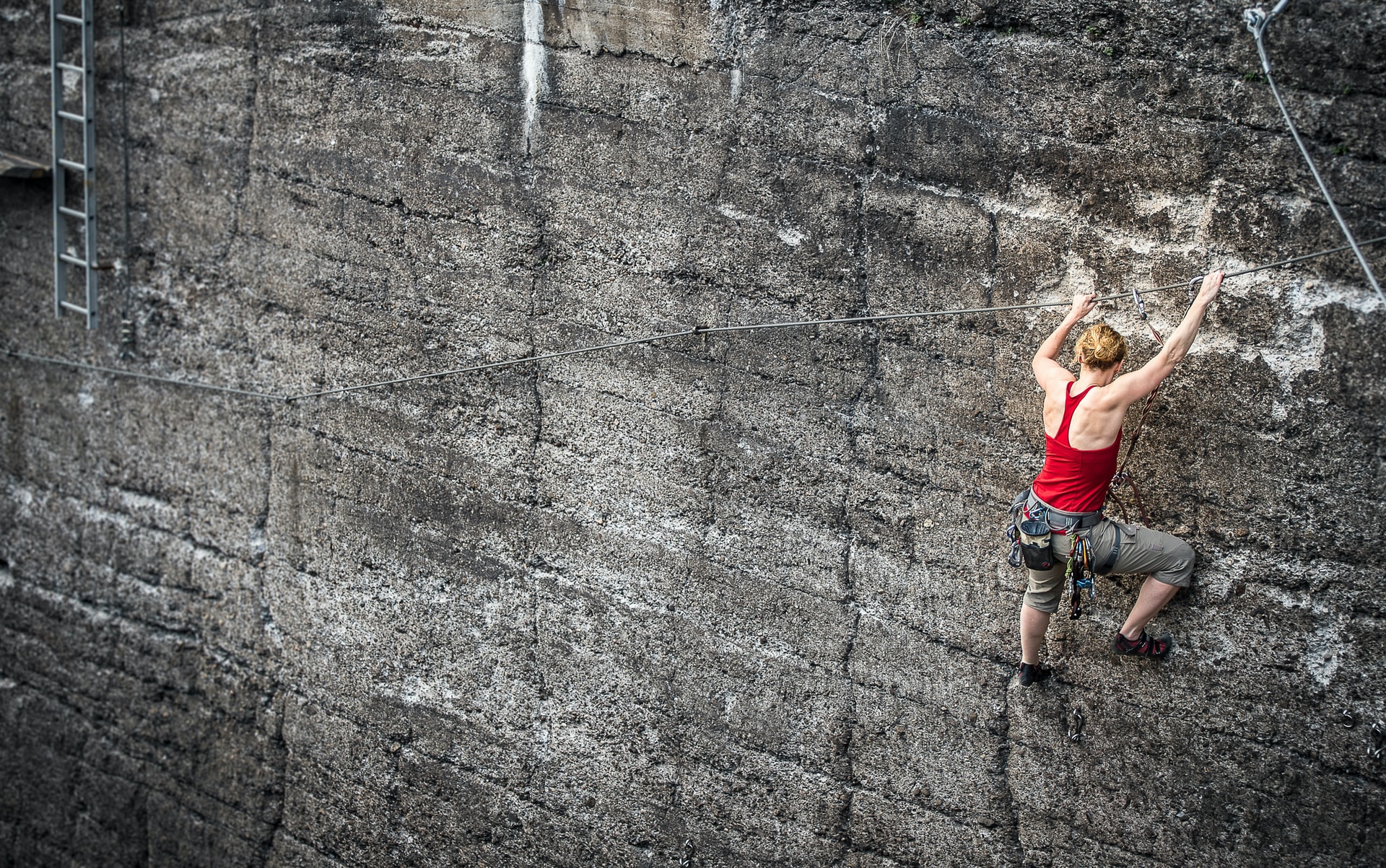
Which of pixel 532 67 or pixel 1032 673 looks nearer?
pixel 1032 673

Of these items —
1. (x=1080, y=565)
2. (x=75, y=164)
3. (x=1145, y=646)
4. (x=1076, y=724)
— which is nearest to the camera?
(x=1080, y=565)

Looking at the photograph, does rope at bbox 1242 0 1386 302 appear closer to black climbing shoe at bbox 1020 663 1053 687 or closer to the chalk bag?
the chalk bag

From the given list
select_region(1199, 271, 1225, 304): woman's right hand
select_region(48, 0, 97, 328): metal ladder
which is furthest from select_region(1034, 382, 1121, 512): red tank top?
select_region(48, 0, 97, 328): metal ladder

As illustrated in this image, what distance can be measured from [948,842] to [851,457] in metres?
1.16

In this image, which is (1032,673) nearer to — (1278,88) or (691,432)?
(691,432)

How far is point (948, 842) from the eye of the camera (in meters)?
2.96

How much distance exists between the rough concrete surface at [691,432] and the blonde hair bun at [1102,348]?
211mm

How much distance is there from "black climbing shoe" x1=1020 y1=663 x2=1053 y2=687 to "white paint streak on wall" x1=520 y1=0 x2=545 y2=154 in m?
2.18

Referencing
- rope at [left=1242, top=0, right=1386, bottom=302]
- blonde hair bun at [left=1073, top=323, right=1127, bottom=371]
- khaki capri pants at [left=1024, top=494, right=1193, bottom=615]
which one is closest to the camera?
rope at [left=1242, top=0, right=1386, bottom=302]

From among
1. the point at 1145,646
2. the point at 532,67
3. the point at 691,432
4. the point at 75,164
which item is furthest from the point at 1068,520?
the point at 75,164

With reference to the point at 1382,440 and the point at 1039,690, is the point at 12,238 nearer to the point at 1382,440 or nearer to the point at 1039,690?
the point at 1039,690

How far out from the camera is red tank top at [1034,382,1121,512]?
2539 mm

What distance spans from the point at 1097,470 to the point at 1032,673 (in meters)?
0.64

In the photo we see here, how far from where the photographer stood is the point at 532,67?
10.6ft
